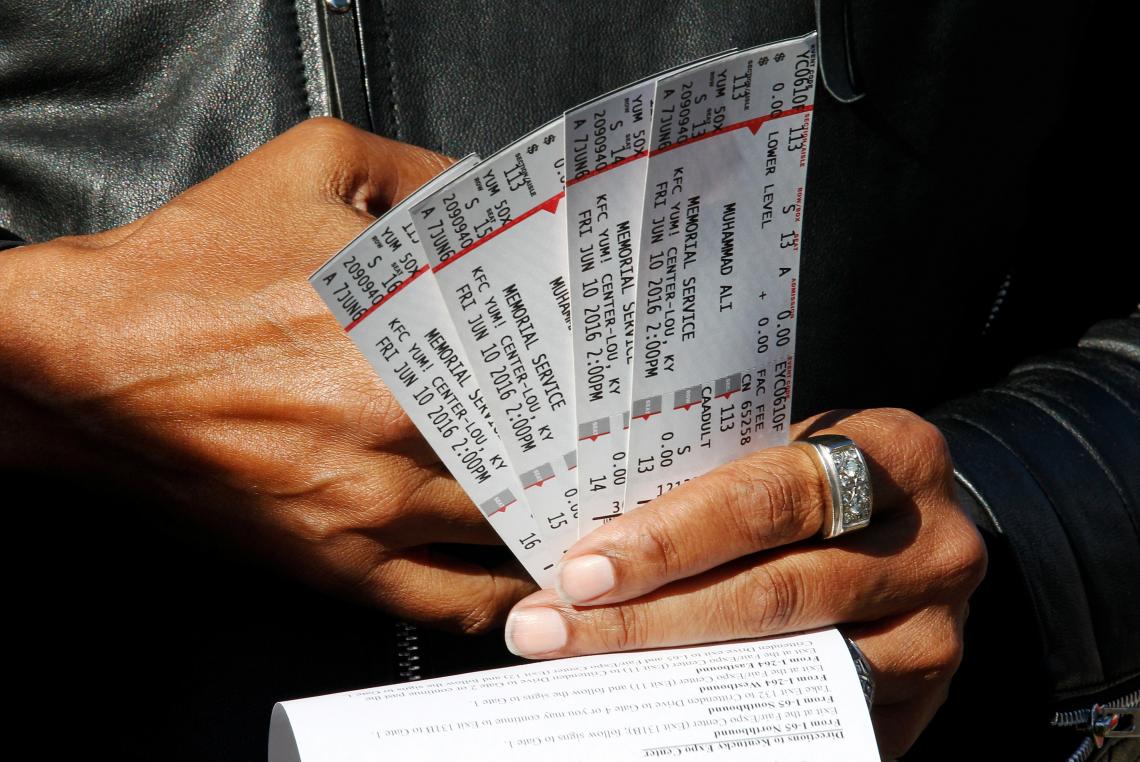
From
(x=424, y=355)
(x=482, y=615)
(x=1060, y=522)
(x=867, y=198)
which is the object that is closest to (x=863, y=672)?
(x=482, y=615)

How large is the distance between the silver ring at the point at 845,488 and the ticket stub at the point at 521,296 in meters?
0.20

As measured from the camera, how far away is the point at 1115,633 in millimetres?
1239

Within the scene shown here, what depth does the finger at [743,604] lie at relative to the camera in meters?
0.74

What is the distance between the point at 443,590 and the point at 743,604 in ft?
0.79

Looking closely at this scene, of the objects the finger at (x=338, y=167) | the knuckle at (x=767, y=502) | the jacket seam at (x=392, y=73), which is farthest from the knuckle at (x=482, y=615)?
the jacket seam at (x=392, y=73)

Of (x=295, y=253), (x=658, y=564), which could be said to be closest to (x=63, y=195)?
(x=295, y=253)

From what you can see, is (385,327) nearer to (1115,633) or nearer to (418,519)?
(418,519)

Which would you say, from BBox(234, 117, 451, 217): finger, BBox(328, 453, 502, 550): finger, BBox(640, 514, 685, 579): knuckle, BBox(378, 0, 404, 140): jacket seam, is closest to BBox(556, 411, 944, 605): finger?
BBox(640, 514, 685, 579): knuckle

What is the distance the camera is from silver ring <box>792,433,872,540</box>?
77cm

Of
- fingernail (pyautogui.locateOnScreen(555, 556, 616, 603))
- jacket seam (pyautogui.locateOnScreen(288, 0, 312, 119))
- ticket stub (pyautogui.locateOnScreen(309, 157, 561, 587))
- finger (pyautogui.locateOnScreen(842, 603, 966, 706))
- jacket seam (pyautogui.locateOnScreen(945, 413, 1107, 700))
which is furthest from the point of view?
jacket seam (pyautogui.locateOnScreen(945, 413, 1107, 700))

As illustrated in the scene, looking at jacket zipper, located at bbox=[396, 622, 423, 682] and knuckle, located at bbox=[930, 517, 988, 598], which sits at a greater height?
knuckle, located at bbox=[930, 517, 988, 598]

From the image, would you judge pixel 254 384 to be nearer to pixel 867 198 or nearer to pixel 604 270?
pixel 604 270

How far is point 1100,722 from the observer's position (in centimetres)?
125

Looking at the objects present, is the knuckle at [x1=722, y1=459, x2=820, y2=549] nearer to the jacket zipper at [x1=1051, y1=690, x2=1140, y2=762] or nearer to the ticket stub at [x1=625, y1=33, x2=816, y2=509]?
the ticket stub at [x1=625, y1=33, x2=816, y2=509]
